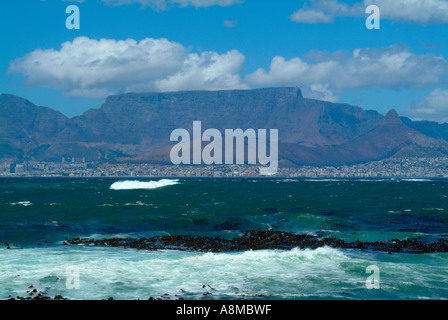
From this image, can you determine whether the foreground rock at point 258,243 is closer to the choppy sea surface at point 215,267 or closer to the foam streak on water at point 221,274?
the choppy sea surface at point 215,267

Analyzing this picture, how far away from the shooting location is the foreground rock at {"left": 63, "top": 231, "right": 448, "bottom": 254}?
37.5 meters

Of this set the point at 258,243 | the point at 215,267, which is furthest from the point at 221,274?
the point at 258,243

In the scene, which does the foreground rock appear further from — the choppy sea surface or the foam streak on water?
the foam streak on water

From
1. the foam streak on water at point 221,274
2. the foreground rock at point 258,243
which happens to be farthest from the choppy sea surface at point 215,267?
the foreground rock at point 258,243

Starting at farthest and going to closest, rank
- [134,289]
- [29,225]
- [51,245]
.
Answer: [29,225] < [51,245] < [134,289]

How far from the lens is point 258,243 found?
4019cm

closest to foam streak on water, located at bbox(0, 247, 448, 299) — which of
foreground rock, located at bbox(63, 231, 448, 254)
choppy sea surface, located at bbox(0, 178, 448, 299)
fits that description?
choppy sea surface, located at bbox(0, 178, 448, 299)

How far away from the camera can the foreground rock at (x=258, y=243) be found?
37.5 meters

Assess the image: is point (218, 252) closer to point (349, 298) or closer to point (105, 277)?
point (105, 277)

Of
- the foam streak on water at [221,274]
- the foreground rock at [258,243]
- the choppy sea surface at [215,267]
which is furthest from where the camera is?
the foreground rock at [258,243]
